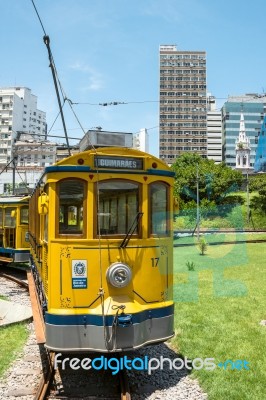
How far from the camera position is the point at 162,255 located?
24.0 feet

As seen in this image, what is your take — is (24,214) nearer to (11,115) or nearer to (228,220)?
(228,220)

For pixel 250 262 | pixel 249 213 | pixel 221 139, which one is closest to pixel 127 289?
pixel 250 262

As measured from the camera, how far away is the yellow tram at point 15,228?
56.2ft

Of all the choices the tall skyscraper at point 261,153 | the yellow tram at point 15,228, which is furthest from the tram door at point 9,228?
the tall skyscraper at point 261,153

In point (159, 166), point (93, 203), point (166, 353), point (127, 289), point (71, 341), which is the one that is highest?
point (159, 166)

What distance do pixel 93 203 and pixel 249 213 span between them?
154 ft

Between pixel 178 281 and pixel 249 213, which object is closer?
pixel 178 281

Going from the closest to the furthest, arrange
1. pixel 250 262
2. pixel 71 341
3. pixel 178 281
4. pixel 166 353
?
pixel 71 341 < pixel 166 353 < pixel 178 281 < pixel 250 262

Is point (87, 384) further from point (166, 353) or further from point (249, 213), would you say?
point (249, 213)

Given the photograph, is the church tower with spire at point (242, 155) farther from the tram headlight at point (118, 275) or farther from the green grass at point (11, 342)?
the tram headlight at point (118, 275)

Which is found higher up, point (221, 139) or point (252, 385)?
point (221, 139)

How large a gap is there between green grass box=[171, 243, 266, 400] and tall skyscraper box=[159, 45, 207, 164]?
313ft

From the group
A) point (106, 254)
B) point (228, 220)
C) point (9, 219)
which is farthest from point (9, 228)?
point (228, 220)

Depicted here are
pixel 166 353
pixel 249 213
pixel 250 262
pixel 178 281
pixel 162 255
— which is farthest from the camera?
pixel 249 213
